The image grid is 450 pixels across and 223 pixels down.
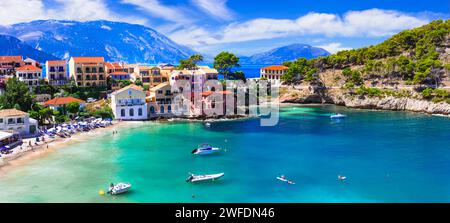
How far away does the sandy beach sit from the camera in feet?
131

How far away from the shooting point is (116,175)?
35.8m

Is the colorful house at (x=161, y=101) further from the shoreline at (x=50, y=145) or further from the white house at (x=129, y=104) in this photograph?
the shoreline at (x=50, y=145)

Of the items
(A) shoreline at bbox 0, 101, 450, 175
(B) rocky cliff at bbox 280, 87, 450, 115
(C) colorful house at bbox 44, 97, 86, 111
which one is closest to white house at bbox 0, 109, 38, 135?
(A) shoreline at bbox 0, 101, 450, 175

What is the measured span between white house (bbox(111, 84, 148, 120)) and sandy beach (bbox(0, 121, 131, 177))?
633 cm

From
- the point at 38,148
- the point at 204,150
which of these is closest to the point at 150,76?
the point at 38,148

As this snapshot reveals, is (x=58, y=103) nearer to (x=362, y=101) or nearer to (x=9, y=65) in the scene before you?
(x=9, y=65)

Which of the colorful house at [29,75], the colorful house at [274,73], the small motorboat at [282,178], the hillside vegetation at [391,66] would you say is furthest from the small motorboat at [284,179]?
the colorful house at [274,73]

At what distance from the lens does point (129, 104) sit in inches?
2532

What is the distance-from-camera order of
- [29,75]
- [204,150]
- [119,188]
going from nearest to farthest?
1. [119,188]
2. [204,150]
3. [29,75]

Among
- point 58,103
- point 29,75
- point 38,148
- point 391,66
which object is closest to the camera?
point 38,148

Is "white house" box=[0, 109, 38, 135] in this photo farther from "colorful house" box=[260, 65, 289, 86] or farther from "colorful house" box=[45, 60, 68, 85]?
"colorful house" box=[260, 65, 289, 86]

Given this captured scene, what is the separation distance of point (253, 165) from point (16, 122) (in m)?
32.2

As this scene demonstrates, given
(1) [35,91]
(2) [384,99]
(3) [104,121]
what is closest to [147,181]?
(3) [104,121]

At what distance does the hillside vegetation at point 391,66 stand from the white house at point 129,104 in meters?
46.6
